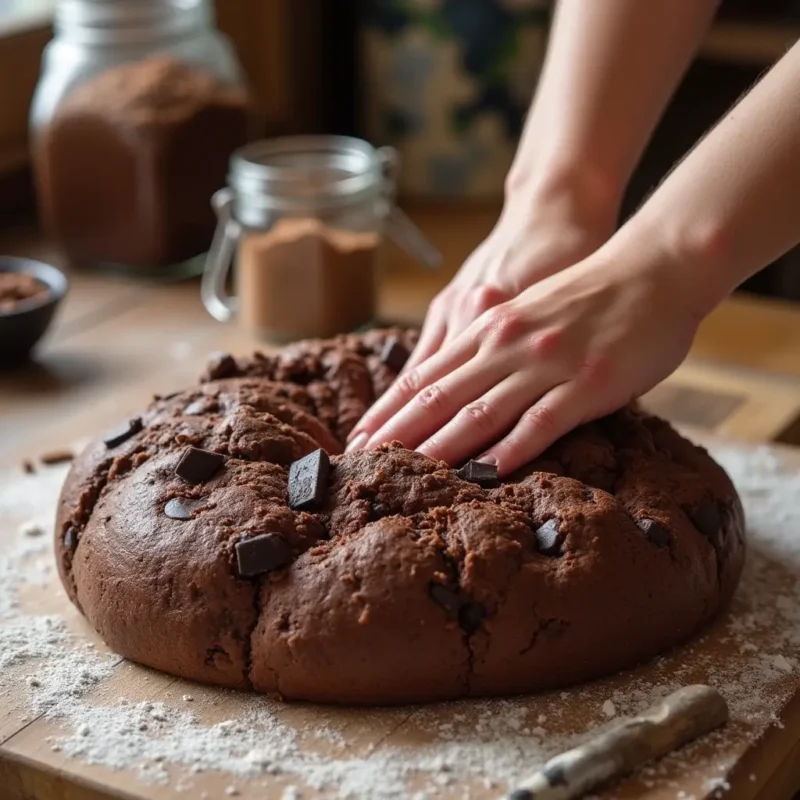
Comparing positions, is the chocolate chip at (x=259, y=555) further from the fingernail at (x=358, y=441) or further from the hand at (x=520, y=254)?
the hand at (x=520, y=254)

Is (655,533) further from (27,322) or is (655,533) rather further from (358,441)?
(27,322)

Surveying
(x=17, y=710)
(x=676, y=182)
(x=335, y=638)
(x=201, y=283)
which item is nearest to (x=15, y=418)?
(x=201, y=283)

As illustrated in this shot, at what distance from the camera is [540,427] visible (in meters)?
1.26

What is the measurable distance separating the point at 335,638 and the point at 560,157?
0.72 meters

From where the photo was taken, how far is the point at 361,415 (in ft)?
4.73

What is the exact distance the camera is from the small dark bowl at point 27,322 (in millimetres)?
1979

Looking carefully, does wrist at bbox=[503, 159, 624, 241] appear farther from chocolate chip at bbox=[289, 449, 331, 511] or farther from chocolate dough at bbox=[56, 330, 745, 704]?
chocolate chip at bbox=[289, 449, 331, 511]

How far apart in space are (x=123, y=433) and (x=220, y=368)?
0.53 feet

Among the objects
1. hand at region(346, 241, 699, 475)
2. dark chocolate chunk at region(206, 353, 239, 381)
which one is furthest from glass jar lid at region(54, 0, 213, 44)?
hand at region(346, 241, 699, 475)

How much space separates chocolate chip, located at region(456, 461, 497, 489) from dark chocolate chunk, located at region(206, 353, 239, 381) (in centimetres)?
36

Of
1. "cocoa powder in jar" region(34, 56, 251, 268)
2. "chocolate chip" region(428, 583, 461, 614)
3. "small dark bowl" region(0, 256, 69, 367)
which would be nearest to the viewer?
"chocolate chip" region(428, 583, 461, 614)

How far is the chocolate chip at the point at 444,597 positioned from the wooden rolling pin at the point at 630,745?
156 millimetres

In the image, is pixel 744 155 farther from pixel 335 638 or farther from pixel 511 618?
pixel 335 638

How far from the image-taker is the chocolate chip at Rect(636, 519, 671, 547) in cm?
121
